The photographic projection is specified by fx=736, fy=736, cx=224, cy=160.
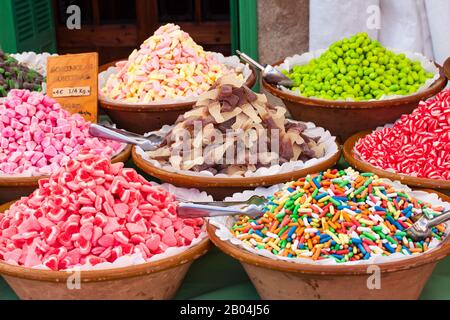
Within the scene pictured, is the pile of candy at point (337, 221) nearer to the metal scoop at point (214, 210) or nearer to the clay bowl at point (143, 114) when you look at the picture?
the metal scoop at point (214, 210)

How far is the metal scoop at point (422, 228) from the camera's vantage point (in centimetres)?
151

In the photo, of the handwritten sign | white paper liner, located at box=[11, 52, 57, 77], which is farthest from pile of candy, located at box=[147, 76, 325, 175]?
white paper liner, located at box=[11, 52, 57, 77]

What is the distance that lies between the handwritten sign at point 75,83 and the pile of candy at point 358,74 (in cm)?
70

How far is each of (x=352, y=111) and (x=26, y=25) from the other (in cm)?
203

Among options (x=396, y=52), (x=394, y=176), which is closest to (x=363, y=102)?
(x=394, y=176)

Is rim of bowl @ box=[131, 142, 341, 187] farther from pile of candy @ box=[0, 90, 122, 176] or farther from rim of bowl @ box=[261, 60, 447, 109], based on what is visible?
rim of bowl @ box=[261, 60, 447, 109]

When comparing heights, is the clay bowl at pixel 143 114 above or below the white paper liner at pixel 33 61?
below

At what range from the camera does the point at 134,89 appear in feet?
8.16

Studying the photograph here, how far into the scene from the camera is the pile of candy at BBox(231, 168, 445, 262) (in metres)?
1.48

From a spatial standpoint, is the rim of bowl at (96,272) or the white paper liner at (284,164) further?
the white paper liner at (284,164)

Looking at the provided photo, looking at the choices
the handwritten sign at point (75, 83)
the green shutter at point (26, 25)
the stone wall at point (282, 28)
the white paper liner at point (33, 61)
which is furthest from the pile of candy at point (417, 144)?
the green shutter at point (26, 25)
